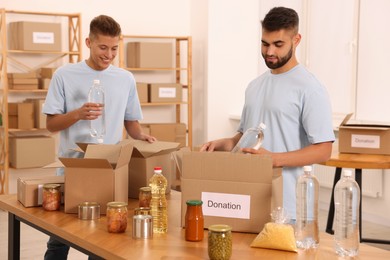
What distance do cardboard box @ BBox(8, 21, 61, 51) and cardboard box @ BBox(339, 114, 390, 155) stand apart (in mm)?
2926

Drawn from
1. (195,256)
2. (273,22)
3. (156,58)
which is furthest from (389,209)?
(195,256)

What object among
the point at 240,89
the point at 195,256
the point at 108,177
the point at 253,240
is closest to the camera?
the point at 195,256

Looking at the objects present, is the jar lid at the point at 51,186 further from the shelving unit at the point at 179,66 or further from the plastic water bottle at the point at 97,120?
the shelving unit at the point at 179,66

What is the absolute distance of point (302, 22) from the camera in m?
6.21

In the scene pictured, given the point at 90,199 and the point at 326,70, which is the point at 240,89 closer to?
the point at 326,70

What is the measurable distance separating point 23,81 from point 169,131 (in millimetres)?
1557

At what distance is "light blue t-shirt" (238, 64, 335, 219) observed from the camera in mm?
2326

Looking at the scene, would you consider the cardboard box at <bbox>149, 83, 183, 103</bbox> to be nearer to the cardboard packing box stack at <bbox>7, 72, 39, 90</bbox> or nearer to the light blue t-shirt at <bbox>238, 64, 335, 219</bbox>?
the cardboard packing box stack at <bbox>7, 72, 39, 90</bbox>

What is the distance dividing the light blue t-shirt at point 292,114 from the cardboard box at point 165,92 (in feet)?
13.0

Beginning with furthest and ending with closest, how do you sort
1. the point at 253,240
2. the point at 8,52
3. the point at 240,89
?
the point at 240,89 < the point at 8,52 < the point at 253,240

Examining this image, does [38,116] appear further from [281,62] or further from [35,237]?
[281,62]

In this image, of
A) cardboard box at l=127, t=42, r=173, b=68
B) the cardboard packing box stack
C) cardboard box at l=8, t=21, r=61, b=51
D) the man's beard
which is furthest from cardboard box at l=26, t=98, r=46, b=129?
the man's beard

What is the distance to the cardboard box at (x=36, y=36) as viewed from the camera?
5660 mm

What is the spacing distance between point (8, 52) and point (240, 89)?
2494 millimetres
